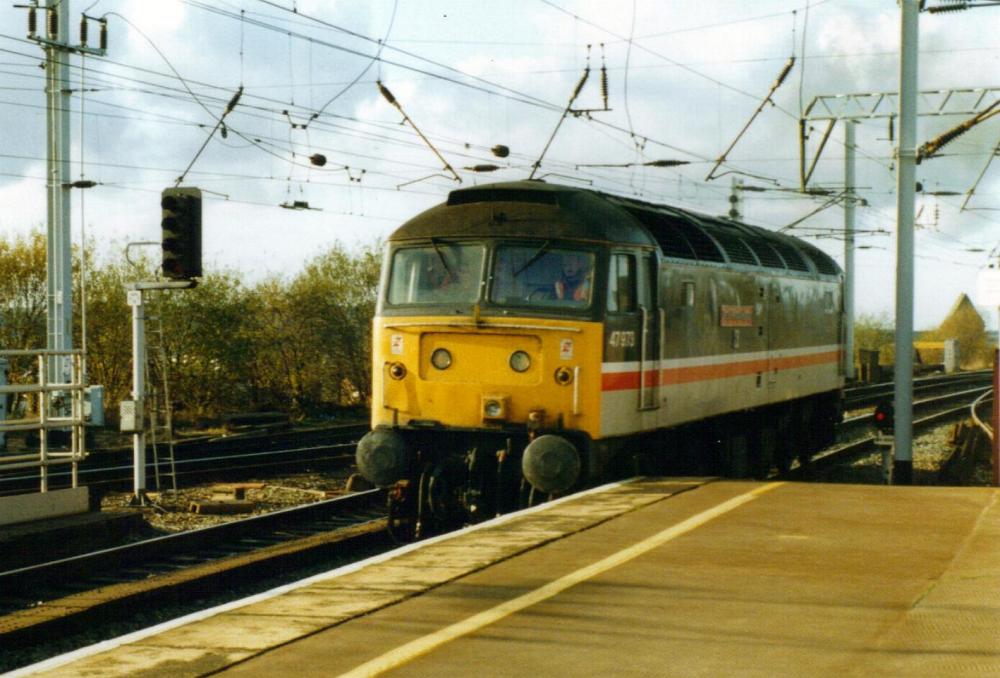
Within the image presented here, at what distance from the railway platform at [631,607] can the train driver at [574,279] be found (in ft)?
8.91

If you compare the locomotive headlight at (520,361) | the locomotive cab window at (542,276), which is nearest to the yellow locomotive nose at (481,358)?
the locomotive headlight at (520,361)

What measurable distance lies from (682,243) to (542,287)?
8.14 feet

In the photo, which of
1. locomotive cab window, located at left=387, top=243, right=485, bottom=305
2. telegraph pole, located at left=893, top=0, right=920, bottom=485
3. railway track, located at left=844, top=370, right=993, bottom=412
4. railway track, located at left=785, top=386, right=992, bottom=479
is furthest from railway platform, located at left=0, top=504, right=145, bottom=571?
railway track, located at left=844, top=370, right=993, bottom=412

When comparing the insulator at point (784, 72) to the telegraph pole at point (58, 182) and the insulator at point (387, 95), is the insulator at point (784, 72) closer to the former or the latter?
the insulator at point (387, 95)

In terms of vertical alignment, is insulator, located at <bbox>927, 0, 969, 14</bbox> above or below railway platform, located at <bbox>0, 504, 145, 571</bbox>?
above

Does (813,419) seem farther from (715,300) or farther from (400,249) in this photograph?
(400,249)

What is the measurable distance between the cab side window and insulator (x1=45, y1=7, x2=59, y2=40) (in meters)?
20.5

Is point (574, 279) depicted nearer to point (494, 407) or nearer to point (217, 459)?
point (494, 407)

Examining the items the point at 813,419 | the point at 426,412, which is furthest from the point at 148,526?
the point at 813,419

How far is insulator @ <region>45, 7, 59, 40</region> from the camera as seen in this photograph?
95.5ft

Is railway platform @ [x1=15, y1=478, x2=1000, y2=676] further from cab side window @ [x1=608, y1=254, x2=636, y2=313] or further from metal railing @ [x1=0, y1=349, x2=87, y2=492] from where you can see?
metal railing @ [x1=0, y1=349, x2=87, y2=492]

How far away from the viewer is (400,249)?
43.3 feet

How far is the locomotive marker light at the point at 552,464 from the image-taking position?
11.8 m

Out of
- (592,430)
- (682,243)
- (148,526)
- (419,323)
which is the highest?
(682,243)
